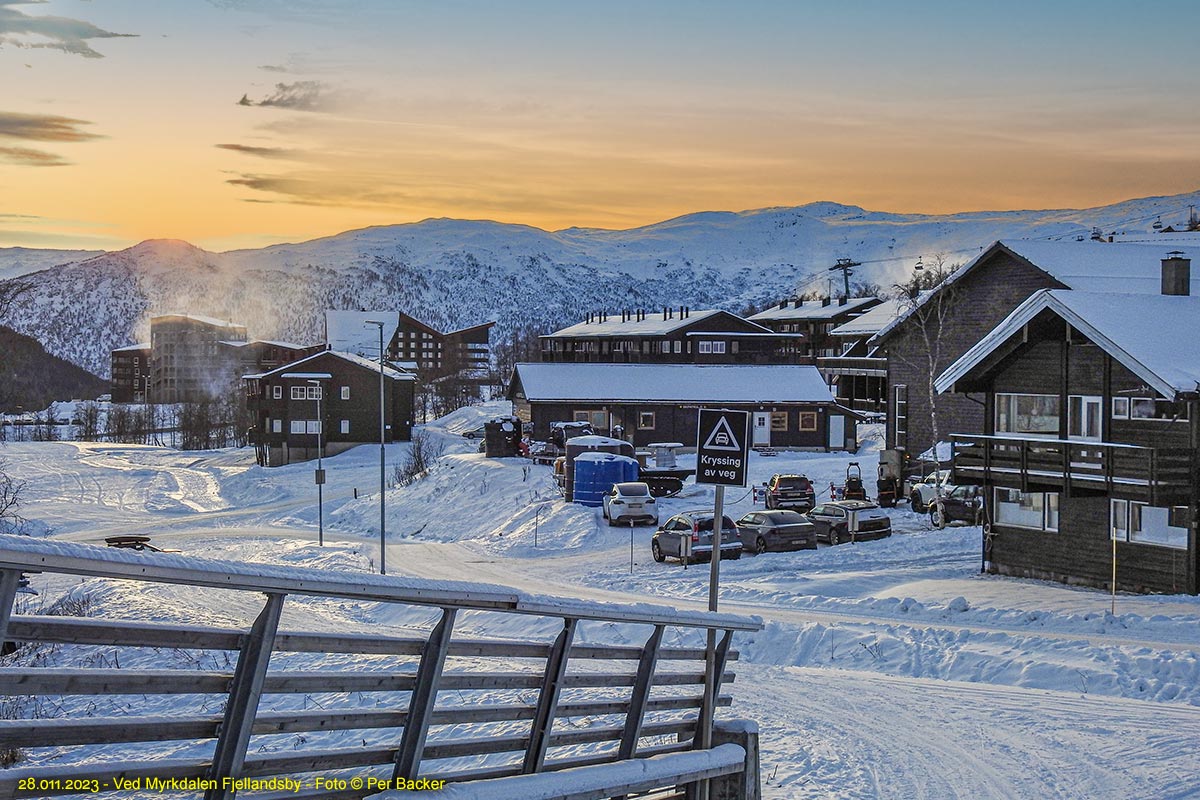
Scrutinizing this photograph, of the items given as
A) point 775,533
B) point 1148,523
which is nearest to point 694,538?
point 775,533

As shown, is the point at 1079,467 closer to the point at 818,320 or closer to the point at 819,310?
the point at 818,320

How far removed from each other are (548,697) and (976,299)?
49.8 m

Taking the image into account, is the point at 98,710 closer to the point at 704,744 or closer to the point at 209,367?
the point at 704,744

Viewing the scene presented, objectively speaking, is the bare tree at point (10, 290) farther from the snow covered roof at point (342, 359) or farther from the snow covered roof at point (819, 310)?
the snow covered roof at point (819, 310)

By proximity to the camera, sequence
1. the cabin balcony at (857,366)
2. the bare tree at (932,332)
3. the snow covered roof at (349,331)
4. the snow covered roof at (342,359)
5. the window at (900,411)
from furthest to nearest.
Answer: the snow covered roof at (349,331) → the snow covered roof at (342,359) → the cabin balcony at (857,366) → the window at (900,411) → the bare tree at (932,332)

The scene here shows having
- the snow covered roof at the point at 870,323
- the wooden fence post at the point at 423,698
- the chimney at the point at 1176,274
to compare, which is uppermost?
the snow covered roof at the point at 870,323

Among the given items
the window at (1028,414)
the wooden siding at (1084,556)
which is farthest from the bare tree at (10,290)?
the wooden siding at (1084,556)

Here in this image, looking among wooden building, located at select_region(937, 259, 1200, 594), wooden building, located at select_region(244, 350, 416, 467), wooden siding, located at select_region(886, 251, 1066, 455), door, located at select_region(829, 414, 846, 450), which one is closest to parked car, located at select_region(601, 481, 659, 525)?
wooden building, located at select_region(937, 259, 1200, 594)

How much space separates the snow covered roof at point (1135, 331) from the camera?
27406 millimetres

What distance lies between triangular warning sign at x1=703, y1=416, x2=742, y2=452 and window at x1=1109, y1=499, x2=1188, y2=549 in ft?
61.0

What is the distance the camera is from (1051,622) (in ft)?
80.3

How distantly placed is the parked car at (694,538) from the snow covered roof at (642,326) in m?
57.5

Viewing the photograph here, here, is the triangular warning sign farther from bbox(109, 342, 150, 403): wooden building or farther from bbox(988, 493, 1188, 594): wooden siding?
bbox(109, 342, 150, 403): wooden building

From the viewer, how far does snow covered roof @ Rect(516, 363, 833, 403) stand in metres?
69.1
